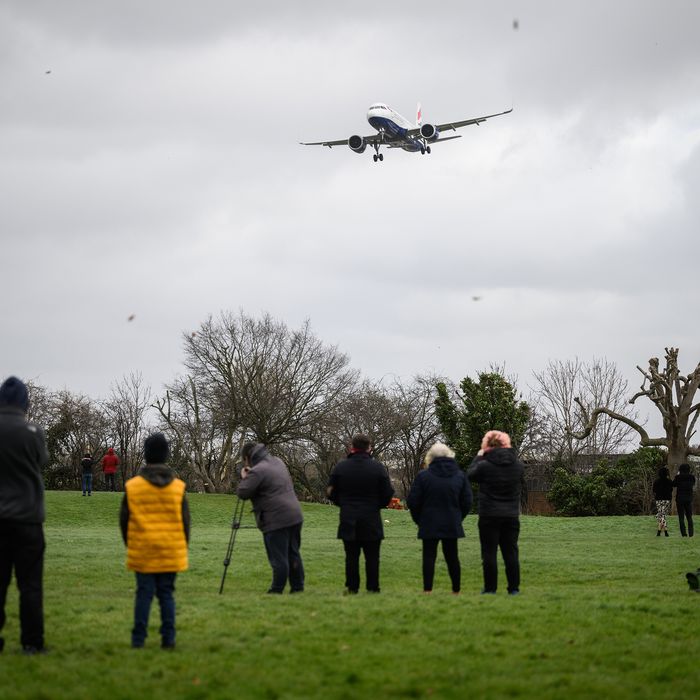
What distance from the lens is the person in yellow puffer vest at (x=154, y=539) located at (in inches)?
319

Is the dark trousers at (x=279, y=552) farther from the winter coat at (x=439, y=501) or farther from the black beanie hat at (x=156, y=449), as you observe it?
the black beanie hat at (x=156, y=449)

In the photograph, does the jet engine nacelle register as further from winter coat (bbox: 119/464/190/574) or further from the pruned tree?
winter coat (bbox: 119/464/190/574)

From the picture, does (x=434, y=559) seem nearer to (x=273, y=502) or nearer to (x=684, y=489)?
(x=273, y=502)

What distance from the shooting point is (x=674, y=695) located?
6.74 metres

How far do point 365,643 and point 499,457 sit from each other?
3.77 m

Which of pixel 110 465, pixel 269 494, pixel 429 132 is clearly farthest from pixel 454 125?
pixel 269 494

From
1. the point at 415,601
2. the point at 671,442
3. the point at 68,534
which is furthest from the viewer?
the point at 671,442

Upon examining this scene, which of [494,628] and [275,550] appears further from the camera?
[275,550]

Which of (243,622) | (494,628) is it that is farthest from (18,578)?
(494,628)

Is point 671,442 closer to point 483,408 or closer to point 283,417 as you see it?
point 483,408

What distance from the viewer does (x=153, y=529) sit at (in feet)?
26.6

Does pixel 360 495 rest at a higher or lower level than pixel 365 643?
higher

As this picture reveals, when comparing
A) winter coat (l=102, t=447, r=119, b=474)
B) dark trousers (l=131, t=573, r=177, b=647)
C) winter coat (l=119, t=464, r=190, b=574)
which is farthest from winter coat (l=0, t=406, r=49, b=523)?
winter coat (l=102, t=447, r=119, b=474)

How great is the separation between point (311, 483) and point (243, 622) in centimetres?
6186
